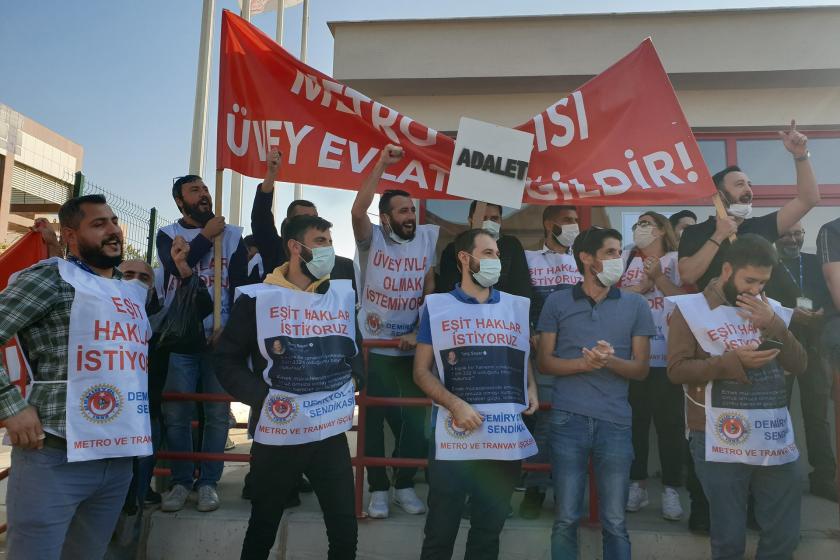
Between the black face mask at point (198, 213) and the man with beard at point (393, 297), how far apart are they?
1066 mm

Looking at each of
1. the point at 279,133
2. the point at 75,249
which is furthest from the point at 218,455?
the point at 279,133

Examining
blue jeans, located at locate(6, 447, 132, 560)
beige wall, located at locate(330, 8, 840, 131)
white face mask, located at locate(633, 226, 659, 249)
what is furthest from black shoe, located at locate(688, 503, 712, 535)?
beige wall, located at locate(330, 8, 840, 131)

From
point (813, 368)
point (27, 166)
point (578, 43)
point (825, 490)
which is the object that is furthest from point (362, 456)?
point (27, 166)

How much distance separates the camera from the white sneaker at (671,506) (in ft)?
12.9

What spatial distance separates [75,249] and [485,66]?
20.5 ft

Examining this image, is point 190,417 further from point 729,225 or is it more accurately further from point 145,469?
point 729,225

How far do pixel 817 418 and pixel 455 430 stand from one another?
10.9 feet

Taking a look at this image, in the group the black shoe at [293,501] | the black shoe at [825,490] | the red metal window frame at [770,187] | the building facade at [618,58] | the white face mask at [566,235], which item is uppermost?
the building facade at [618,58]

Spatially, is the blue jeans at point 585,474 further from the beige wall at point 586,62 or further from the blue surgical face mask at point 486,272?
the beige wall at point 586,62

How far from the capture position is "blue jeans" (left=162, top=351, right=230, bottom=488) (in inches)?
159

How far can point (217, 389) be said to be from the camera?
164 inches

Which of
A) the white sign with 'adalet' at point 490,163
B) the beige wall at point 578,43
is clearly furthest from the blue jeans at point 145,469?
the beige wall at point 578,43

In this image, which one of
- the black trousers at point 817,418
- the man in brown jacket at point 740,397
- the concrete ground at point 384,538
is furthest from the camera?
the black trousers at point 817,418

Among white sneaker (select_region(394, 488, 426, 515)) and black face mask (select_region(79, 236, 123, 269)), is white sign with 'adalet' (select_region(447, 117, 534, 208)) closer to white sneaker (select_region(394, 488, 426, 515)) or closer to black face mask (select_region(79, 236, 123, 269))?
white sneaker (select_region(394, 488, 426, 515))
